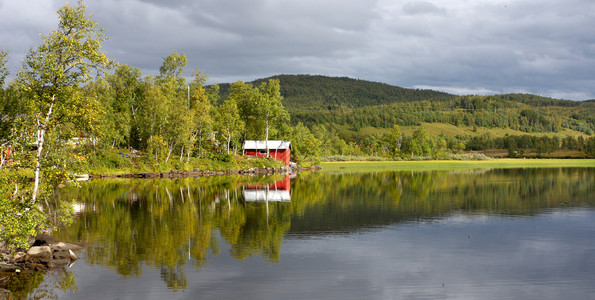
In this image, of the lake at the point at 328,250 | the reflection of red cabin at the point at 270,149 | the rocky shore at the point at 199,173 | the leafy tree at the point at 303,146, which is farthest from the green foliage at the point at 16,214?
the leafy tree at the point at 303,146

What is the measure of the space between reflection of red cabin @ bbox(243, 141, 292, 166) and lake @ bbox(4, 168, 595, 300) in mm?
49567

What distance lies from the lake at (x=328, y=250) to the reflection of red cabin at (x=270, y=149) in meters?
49.6

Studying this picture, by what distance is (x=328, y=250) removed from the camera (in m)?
19.1

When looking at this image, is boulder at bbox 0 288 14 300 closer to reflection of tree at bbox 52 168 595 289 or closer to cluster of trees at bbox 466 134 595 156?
reflection of tree at bbox 52 168 595 289

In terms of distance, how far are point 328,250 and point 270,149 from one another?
217 feet

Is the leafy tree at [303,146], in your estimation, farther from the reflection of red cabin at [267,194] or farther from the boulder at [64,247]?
the boulder at [64,247]

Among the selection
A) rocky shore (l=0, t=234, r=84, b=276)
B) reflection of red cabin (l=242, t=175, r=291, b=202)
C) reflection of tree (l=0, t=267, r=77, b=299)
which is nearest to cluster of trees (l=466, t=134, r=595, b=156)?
reflection of red cabin (l=242, t=175, r=291, b=202)

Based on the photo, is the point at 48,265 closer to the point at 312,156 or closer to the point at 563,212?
the point at 563,212

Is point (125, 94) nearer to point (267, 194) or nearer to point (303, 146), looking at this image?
point (303, 146)

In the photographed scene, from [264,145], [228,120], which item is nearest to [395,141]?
[264,145]

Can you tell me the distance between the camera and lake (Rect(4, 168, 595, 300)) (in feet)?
46.8

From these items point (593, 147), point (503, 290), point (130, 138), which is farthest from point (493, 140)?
point (503, 290)

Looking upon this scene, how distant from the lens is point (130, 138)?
253ft

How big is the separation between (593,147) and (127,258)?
155 metres
